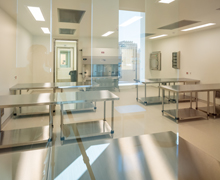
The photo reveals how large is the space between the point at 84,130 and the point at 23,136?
0.75 metres

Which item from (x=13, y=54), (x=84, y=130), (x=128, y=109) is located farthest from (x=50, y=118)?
(x=128, y=109)

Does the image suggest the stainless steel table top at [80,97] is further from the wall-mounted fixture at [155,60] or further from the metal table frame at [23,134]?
the wall-mounted fixture at [155,60]

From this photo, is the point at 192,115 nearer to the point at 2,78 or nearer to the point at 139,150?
the point at 139,150

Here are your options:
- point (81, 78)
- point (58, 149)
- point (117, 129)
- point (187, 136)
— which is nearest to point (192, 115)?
point (187, 136)

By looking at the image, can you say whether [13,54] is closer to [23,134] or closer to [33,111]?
[33,111]

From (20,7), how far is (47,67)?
0.55 meters

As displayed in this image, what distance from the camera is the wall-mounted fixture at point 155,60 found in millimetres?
2260

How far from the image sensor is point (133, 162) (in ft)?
2.40

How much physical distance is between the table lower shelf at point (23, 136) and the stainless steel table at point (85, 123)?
0.26 meters

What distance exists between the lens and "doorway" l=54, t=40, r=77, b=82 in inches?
62.2

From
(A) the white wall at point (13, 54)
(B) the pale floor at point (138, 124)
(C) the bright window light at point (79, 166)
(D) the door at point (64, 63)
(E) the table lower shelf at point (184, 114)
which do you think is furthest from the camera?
(E) the table lower shelf at point (184, 114)

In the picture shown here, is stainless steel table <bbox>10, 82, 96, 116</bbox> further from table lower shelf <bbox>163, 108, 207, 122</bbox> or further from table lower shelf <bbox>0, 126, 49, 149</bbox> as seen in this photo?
table lower shelf <bbox>163, 108, 207, 122</bbox>

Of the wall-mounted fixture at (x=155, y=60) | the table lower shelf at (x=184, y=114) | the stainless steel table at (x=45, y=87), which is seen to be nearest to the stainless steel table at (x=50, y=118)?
the stainless steel table at (x=45, y=87)

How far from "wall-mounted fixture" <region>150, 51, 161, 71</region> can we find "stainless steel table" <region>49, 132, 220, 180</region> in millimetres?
1493
